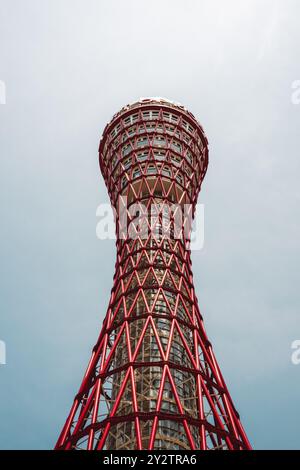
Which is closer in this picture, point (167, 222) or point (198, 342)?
point (198, 342)

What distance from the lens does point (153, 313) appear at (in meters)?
28.7

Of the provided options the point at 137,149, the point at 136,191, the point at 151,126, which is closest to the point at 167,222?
the point at 136,191

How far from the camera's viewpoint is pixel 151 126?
133ft

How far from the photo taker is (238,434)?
82.3 ft

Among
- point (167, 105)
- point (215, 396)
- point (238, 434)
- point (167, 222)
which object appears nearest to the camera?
point (238, 434)

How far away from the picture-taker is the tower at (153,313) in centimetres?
2473

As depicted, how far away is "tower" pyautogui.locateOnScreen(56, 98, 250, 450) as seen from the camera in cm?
2473

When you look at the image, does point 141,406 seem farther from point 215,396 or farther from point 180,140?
point 180,140

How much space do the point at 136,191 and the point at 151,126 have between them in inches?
242
